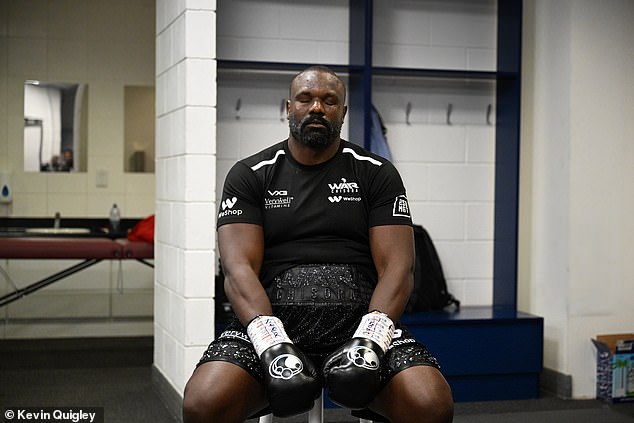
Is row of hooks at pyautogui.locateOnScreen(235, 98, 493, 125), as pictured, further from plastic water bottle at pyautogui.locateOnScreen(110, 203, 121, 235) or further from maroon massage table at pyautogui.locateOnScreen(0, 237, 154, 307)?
plastic water bottle at pyautogui.locateOnScreen(110, 203, 121, 235)

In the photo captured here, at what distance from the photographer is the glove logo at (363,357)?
235 centimetres

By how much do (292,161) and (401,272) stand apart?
46cm

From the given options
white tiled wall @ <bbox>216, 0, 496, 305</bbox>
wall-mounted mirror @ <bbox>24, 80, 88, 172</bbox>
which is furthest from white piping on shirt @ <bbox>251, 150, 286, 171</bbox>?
wall-mounted mirror @ <bbox>24, 80, 88, 172</bbox>

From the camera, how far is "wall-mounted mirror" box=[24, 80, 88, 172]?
6.11 m

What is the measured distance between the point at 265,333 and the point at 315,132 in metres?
0.60

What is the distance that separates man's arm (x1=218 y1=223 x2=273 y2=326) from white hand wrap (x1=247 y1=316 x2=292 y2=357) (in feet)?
0.19

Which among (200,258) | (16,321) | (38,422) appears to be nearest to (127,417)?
(38,422)

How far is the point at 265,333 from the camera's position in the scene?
243 centimetres

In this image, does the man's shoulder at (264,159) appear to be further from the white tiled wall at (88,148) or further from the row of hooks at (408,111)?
the white tiled wall at (88,148)

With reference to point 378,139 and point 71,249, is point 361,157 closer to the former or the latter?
point 378,139

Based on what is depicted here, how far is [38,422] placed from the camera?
3.95 meters

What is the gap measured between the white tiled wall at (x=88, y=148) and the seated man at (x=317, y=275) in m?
3.60

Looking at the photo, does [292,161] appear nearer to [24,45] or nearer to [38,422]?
[38,422]

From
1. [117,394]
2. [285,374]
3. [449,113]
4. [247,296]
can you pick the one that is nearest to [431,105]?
[449,113]
